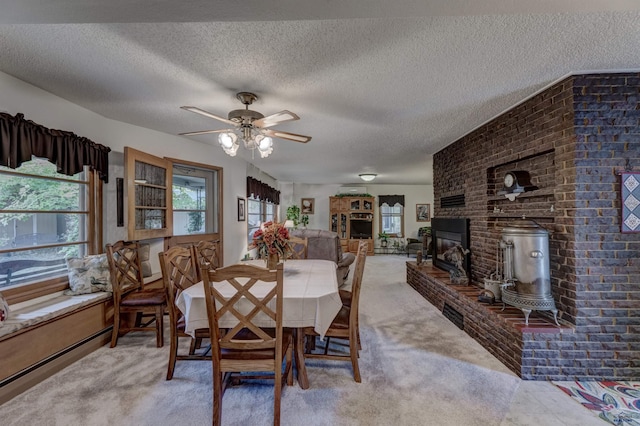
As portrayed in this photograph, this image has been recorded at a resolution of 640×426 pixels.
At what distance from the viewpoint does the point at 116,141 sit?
11.1 ft

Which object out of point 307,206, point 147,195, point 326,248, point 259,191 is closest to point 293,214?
point 307,206

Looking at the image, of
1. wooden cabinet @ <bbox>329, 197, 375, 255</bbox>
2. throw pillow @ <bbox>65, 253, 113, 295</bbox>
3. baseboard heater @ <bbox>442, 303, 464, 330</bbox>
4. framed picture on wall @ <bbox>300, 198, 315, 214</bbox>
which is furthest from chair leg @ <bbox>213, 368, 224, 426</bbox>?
framed picture on wall @ <bbox>300, 198, 315, 214</bbox>

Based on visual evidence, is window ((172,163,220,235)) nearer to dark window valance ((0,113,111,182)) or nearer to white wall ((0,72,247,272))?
white wall ((0,72,247,272))

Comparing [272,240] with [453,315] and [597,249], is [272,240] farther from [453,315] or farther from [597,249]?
[597,249]

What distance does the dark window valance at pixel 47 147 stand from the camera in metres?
2.23

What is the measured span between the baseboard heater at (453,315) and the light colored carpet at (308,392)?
1.17 ft

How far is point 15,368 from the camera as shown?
2068 mm

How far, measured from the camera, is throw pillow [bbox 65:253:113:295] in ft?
9.24

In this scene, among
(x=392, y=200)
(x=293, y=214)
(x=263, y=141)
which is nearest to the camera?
(x=263, y=141)

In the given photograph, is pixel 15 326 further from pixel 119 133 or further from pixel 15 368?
pixel 119 133

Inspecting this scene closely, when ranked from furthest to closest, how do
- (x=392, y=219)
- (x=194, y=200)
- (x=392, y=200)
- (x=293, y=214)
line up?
1. (x=392, y=219)
2. (x=392, y=200)
3. (x=293, y=214)
4. (x=194, y=200)

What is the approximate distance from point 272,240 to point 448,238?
3.16 m

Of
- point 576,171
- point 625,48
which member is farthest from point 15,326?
point 625,48

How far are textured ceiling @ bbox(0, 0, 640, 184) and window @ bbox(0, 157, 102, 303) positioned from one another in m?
0.81
